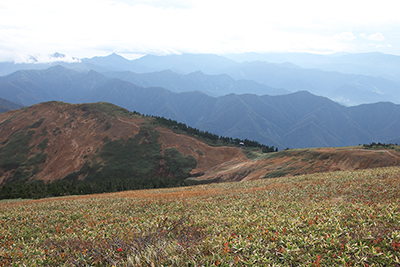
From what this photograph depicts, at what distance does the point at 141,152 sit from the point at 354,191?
107 metres

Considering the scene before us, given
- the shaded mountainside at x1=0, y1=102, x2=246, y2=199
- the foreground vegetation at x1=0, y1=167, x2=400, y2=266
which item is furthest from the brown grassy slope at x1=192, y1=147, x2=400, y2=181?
the foreground vegetation at x1=0, y1=167, x2=400, y2=266

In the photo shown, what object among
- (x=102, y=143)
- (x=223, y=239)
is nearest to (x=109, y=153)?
(x=102, y=143)

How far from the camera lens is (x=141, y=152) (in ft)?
399

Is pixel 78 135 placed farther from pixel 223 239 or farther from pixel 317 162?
→ pixel 223 239

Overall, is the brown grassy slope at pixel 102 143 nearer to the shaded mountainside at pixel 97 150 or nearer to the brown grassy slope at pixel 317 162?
the brown grassy slope at pixel 317 162

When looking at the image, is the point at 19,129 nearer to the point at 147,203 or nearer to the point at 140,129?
the point at 140,129

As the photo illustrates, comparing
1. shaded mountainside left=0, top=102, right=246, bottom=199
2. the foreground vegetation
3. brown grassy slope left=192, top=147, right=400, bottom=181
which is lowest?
shaded mountainside left=0, top=102, right=246, bottom=199

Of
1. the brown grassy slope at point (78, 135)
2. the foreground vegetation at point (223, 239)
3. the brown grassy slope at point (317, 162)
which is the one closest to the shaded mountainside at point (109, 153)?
the brown grassy slope at point (78, 135)

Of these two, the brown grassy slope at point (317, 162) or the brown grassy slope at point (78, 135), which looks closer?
the brown grassy slope at point (317, 162)

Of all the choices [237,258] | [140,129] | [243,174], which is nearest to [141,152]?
[140,129]

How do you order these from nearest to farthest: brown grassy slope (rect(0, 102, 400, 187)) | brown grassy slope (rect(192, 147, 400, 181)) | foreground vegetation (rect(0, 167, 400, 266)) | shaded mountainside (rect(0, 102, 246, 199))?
foreground vegetation (rect(0, 167, 400, 266)) < brown grassy slope (rect(192, 147, 400, 181)) < brown grassy slope (rect(0, 102, 400, 187)) < shaded mountainside (rect(0, 102, 246, 199))

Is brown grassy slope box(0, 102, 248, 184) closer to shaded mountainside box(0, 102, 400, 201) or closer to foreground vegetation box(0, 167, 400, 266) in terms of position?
shaded mountainside box(0, 102, 400, 201)

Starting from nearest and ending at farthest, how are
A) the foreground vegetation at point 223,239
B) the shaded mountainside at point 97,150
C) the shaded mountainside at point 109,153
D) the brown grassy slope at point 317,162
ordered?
the foreground vegetation at point 223,239 → the brown grassy slope at point 317,162 → the shaded mountainside at point 109,153 → the shaded mountainside at point 97,150

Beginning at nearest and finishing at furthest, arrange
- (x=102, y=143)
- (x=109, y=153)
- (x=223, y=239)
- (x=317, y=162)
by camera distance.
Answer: (x=223, y=239)
(x=317, y=162)
(x=109, y=153)
(x=102, y=143)
